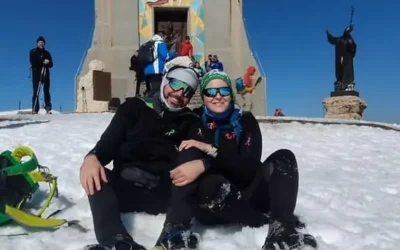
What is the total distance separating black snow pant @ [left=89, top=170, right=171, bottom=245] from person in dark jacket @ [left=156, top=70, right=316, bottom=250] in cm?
26

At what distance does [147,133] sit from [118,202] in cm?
46

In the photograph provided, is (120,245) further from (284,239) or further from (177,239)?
(284,239)

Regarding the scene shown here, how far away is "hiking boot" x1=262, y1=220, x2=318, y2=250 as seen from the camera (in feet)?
8.01

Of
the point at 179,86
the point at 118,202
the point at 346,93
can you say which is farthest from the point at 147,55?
the point at 346,93

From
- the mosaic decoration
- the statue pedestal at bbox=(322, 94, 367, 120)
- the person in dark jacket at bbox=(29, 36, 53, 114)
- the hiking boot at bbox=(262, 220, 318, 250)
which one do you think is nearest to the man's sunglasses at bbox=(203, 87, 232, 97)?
the hiking boot at bbox=(262, 220, 318, 250)

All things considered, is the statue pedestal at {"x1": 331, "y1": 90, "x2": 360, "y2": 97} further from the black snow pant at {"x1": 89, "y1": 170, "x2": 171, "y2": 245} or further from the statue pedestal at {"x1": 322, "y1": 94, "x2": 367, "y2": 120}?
the black snow pant at {"x1": 89, "y1": 170, "x2": 171, "y2": 245}

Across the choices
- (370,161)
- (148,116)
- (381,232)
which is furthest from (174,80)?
(370,161)

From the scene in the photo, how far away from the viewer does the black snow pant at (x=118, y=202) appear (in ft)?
7.91

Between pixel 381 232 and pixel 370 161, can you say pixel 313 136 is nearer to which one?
pixel 370 161

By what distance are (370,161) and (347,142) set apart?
159cm

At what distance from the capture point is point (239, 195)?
2.66 metres

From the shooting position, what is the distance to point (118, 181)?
110 inches

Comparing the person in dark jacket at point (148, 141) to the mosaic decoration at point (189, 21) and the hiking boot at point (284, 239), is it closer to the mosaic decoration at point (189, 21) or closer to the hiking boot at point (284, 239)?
the hiking boot at point (284, 239)

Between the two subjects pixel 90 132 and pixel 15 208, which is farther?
pixel 90 132
